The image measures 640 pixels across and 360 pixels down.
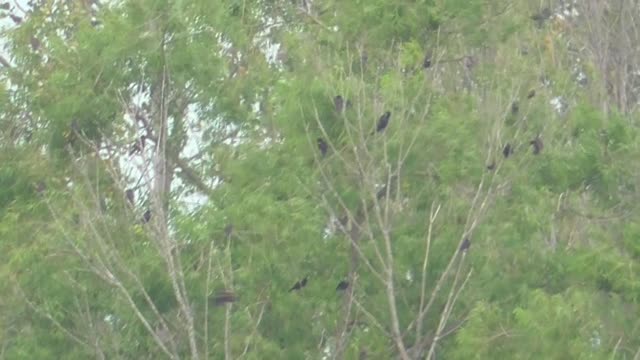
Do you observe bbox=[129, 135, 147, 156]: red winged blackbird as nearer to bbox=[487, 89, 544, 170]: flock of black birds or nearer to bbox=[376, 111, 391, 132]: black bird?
bbox=[376, 111, 391, 132]: black bird

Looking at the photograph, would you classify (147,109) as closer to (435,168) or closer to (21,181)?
(21,181)

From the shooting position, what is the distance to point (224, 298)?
945 cm

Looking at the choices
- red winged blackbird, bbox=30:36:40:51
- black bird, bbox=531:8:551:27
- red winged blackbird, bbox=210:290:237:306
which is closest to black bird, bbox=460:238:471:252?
red winged blackbird, bbox=210:290:237:306

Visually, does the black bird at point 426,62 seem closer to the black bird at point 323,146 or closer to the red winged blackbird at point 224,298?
the black bird at point 323,146

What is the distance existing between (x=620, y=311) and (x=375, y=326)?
137cm

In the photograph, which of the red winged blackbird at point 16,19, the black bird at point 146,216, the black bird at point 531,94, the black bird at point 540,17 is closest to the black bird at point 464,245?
the black bird at point 531,94

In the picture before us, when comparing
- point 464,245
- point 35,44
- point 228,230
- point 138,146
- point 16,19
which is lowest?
point 464,245

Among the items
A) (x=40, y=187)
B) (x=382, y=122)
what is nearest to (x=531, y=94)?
(x=382, y=122)

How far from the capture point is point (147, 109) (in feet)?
35.8

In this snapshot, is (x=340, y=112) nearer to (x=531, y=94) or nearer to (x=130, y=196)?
(x=531, y=94)

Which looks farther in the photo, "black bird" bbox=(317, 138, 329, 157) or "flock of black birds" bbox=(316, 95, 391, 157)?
"black bird" bbox=(317, 138, 329, 157)

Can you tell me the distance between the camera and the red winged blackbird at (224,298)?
9.42m

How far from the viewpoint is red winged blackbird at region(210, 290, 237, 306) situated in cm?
942

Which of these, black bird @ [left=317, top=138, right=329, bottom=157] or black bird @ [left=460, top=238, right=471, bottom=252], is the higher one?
A: black bird @ [left=317, top=138, right=329, bottom=157]
